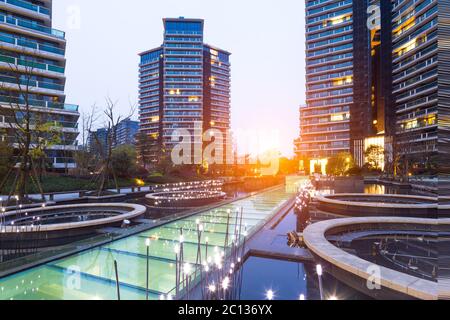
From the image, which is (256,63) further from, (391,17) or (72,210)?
(72,210)

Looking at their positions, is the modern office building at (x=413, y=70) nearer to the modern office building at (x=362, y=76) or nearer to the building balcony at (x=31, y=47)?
the modern office building at (x=362, y=76)

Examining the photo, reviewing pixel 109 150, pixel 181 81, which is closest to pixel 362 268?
pixel 109 150

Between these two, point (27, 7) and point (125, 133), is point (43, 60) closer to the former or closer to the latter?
point (27, 7)

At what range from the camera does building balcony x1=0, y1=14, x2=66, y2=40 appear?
21078 mm

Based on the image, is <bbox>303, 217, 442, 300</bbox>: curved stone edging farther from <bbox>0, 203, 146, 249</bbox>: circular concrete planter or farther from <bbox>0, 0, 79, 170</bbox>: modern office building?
<bbox>0, 0, 79, 170</bbox>: modern office building

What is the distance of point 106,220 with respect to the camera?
7070 mm

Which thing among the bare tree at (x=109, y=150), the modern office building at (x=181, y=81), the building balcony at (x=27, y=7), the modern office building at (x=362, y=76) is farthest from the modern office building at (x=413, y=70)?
the modern office building at (x=181, y=81)

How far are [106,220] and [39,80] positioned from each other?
22725 mm

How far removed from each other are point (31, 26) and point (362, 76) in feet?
155

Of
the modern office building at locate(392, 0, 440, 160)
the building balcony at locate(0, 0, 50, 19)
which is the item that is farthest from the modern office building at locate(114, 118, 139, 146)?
the modern office building at locate(392, 0, 440, 160)

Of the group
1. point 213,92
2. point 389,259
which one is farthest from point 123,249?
point 213,92

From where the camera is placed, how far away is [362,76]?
1705 inches

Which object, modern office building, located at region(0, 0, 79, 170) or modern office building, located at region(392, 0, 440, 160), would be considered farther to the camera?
modern office building, located at region(392, 0, 440, 160)

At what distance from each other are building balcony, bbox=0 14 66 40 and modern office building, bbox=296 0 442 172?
3789 cm
